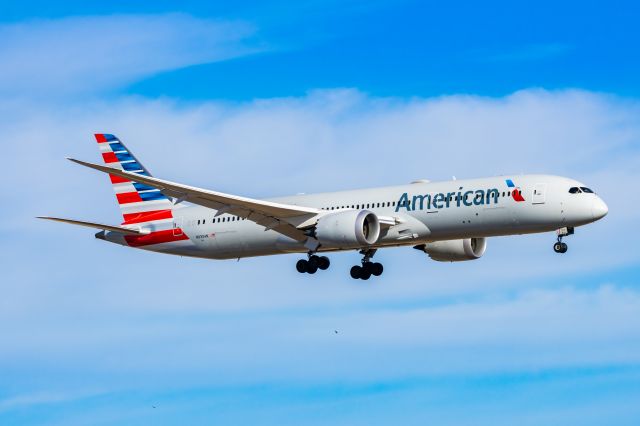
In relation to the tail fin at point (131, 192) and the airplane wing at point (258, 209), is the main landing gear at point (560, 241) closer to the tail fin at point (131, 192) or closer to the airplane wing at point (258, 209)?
the airplane wing at point (258, 209)

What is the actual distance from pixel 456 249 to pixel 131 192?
17.8m

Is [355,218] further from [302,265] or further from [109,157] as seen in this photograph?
[109,157]

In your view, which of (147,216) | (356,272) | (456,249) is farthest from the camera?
(147,216)

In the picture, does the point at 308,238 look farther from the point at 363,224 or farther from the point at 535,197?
the point at 535,197

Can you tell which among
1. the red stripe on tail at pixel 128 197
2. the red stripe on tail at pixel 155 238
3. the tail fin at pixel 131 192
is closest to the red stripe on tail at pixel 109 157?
the tail fin at pixel 131 192

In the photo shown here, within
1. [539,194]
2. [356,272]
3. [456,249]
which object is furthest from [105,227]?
[539,194]

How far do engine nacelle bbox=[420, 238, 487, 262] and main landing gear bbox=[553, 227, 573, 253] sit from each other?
26.4 feet

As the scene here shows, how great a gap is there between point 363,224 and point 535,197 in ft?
25.7

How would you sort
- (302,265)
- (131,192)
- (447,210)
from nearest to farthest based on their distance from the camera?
(447,210), (302,265), (131,192)

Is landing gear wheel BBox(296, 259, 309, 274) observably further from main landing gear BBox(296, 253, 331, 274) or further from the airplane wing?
the airplane wing

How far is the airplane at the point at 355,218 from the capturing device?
5616cm

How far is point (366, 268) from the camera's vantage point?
6316 cm

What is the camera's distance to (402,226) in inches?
2308

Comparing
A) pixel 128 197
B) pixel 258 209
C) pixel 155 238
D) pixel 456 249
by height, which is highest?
pixel 128 197
